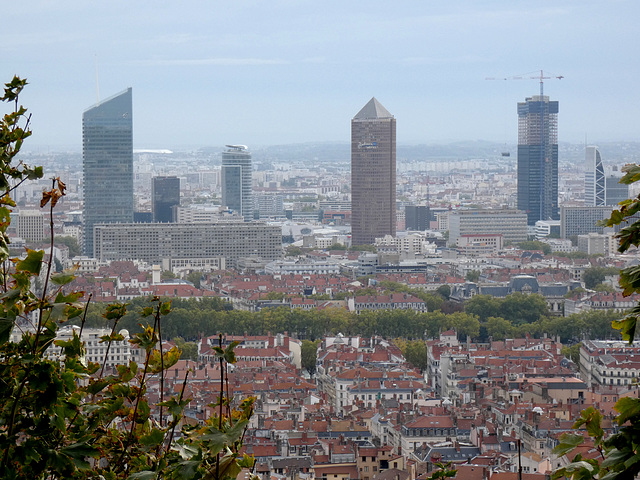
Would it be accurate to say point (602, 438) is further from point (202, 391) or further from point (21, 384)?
point (202, 391)

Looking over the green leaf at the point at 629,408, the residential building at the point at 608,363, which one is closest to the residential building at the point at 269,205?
the residential building at the point at 608,363

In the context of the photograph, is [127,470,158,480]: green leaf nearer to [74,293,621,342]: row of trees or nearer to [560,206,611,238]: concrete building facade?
[74,293,621,342]: row of trees

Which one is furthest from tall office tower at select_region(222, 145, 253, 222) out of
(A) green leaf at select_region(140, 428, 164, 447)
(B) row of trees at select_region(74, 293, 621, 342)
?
(A) green leaf at select_region(140, 428, 164, 447)

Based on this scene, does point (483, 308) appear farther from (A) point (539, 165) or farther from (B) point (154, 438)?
(A) point (539, 165)

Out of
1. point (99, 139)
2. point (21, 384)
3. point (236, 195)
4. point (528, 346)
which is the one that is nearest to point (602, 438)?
point (21, 384)

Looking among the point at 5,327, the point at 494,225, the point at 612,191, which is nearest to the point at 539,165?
the point at 612,191

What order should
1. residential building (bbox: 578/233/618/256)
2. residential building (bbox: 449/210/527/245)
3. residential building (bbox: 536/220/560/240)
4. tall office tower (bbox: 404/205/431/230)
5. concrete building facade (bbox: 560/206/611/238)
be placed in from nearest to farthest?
residential building (bbox: 578/233/618/256) < residential building (bbox: 449/210/527/245) < concrete building facade (bbox: 560/206/611/238) < residential building (bbox: 536/220/560/240) < tall office tower (bbox: 404/205/431/230)

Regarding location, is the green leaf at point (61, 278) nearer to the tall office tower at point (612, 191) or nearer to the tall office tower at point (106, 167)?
the tall office tower at point (106, 167)
